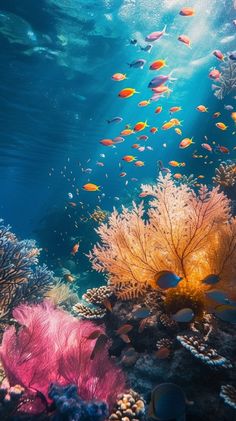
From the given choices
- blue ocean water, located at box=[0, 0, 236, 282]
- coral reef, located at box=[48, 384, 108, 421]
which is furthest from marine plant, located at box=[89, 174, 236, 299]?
blue ocean water, located at box=[0, 0, 236, 282]

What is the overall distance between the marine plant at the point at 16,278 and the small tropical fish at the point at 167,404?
358 cm

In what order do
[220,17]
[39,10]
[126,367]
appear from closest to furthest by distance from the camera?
1. [126,367]
2. [39,10]
3. [220,17]

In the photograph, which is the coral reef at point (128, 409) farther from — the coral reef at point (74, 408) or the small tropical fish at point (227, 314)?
the small tropical fish at point (227, 314)

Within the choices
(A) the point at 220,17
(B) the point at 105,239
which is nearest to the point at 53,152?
(A) the point at 220,17

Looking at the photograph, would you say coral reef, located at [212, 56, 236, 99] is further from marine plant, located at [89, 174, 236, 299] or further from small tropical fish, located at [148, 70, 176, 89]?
marine plant, located at [89, 174, 236, 299]

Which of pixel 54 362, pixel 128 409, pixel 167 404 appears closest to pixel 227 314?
pixel 167 404

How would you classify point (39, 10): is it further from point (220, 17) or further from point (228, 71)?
point (220, 17)

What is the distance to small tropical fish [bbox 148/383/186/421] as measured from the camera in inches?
106

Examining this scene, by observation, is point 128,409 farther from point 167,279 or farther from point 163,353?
point 167,279

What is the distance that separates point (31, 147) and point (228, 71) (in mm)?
23701

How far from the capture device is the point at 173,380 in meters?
3.57

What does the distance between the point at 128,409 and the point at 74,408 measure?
91 centimetres

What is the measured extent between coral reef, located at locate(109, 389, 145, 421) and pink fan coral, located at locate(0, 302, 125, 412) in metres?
0.09

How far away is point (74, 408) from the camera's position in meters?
2.63
